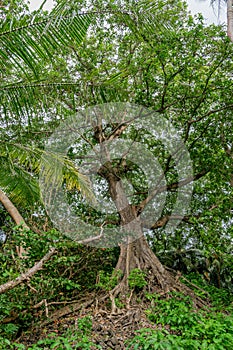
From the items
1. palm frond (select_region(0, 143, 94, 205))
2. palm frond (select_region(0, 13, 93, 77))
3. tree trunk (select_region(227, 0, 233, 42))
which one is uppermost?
tree trunk (select_region(227, 0, 233, 42))

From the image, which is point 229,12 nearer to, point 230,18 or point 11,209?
point 230,18

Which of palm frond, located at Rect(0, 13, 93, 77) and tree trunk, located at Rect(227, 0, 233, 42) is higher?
tree trunk, located at Rect(227, 0, 233, 42)

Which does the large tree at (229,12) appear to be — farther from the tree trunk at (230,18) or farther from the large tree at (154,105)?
the large tree at (154,105)

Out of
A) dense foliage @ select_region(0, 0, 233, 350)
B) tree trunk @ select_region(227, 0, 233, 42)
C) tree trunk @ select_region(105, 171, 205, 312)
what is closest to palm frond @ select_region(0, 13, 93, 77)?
dense foliage @ select_region(0, 0, 233, 350)

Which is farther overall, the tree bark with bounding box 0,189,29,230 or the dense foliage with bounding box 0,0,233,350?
the tree bark with bounding box 0,189,29,230

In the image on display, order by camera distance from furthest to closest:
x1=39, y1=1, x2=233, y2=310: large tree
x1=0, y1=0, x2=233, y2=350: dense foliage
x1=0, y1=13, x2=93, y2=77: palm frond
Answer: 1. x1=39, y1=1, x2=233, y2=310: large tree
2. x1=0, y1=0, x2=233, y2=350: dense foliage
3. x1=0, y1=13, x2=93, y2=77: palm frond

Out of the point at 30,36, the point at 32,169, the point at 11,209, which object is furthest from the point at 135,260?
the point at 30,36

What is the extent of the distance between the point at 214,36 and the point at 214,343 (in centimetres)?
521

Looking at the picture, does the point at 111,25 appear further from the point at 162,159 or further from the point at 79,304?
the point at 79,304

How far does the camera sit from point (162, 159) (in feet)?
25.2

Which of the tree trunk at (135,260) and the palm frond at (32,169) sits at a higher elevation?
the palm frond at (32,169)

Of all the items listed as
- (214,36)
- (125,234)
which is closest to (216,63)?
(214,36)

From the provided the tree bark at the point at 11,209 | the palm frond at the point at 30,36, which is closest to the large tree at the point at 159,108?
the tree bark at the point at 11,209

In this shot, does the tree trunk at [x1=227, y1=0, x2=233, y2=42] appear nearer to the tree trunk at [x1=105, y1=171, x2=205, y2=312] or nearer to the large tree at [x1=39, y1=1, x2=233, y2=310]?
the large tree at [x1=39, y1=1, x2=233, y2=310]
